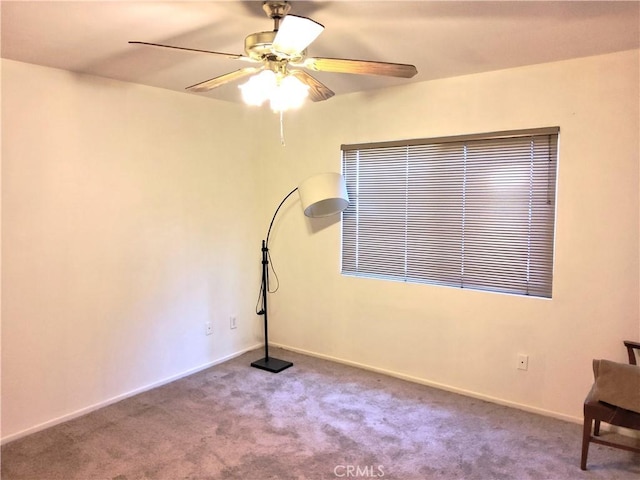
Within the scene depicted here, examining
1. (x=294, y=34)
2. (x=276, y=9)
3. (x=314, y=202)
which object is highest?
(x=276, y=9)

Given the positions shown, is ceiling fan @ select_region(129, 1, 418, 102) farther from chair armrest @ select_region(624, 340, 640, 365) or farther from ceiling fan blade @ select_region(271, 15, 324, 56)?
chair armrest @ select_region(624, 340, 640, 365)

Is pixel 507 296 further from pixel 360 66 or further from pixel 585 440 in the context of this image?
pixel 360 66

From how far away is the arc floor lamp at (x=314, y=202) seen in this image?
3.42 meters

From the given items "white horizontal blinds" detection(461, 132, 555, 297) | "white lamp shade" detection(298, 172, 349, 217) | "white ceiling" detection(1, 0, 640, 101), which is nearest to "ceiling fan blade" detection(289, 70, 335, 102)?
"white ceiling" detection(1, 0, 640, 101)

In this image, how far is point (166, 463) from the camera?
249cm

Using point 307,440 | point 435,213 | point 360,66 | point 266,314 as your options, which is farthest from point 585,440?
point 266,314

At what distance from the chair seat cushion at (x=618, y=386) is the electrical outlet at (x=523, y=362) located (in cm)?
63

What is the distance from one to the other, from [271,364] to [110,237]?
1.67m

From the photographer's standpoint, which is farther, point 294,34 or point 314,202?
point 314,202

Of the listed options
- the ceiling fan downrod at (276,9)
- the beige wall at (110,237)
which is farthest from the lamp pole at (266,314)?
the ceiling fan downrod at (276,9)

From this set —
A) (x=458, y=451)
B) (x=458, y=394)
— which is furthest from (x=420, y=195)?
(x=458, y=451)

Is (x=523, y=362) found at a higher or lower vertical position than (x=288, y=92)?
lower

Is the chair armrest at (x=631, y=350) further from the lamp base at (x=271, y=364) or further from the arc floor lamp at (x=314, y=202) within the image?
the lamp base at (x=271, y=364)

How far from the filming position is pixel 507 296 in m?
3.08
